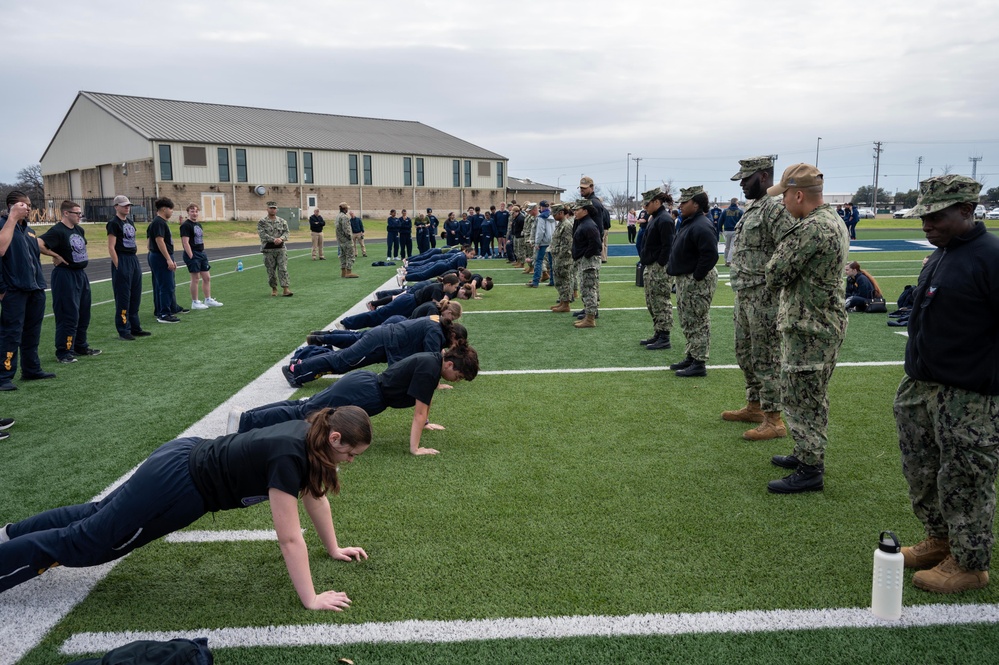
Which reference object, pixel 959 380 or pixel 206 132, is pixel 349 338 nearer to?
pixel 959 380

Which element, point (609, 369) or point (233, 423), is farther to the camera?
point (609, 369)

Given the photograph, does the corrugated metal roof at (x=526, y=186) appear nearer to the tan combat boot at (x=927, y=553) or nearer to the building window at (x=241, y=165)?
the building window at (x=241, y=165)

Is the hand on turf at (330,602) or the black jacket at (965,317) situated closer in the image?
the black jacket at (965,317)

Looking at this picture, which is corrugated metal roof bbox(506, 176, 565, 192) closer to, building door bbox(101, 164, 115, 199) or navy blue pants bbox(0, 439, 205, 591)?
building door bbox(101, 164, 115, 199)

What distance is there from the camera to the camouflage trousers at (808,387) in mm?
4453

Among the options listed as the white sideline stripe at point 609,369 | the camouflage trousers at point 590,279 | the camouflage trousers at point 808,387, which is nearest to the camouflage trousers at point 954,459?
the camouflage trousers at point 808,387

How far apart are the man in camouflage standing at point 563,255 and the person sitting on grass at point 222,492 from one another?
10197 mm

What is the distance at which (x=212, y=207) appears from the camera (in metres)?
50.4

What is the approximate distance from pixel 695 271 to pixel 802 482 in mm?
3508

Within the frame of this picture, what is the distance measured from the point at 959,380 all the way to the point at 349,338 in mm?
6473

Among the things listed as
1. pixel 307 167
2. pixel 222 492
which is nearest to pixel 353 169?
pixel 307 167

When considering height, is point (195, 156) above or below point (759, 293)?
above

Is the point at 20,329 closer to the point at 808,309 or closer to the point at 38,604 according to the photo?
→ the point at 38,604

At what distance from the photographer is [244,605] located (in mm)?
3406
